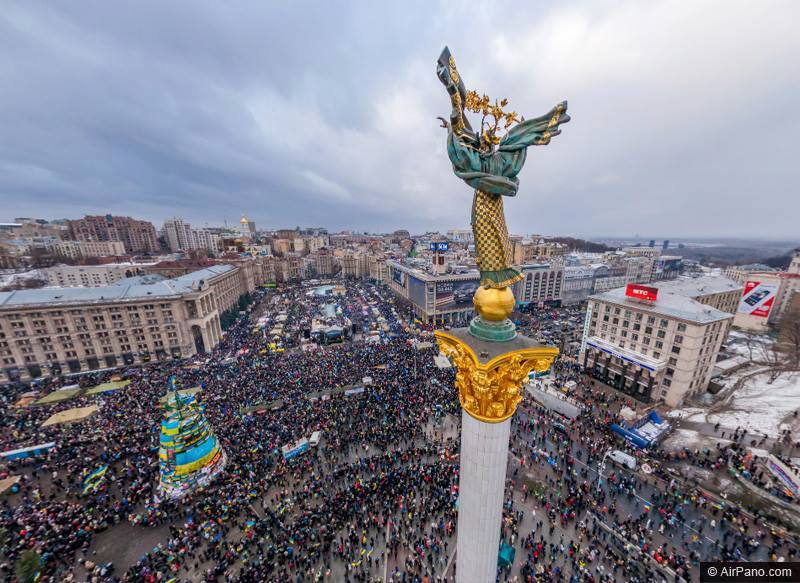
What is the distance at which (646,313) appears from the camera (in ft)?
124

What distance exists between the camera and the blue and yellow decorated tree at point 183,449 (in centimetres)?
2347

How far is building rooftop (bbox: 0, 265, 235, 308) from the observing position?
44.8 m

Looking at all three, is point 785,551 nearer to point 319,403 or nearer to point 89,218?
point 319,403

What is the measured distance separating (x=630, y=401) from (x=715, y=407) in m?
9.01

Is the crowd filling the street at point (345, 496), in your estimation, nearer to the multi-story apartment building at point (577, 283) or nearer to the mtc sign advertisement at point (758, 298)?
the mtc sign advertisement at point (758, 298)

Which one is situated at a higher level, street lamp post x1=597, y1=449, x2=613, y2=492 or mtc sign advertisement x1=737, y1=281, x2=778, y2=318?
mtc sign advertisement x1=737, y1=281, x2=778, y2=318

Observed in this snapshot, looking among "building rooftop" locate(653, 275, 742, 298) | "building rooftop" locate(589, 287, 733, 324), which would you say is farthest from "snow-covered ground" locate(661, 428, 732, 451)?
"building rooftop" locate(653, 275, 742, 298)

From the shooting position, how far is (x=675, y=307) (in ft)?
120

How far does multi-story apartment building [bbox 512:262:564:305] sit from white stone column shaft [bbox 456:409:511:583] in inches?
2793

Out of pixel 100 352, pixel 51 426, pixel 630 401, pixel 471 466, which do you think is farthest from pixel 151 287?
pixel 630 401

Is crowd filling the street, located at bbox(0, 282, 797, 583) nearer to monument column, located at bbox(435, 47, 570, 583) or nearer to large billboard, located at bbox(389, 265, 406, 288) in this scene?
monument column, located at bbox(435, 47, 570, 583)

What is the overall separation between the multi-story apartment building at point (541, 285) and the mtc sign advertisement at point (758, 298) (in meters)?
33.2

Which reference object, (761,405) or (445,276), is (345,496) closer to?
(761,405)

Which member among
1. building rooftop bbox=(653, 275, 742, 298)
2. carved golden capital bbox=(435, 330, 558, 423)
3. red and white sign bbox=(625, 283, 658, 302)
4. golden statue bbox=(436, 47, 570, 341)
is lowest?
building rooftop bbox=(653, 275, 742, 298)
